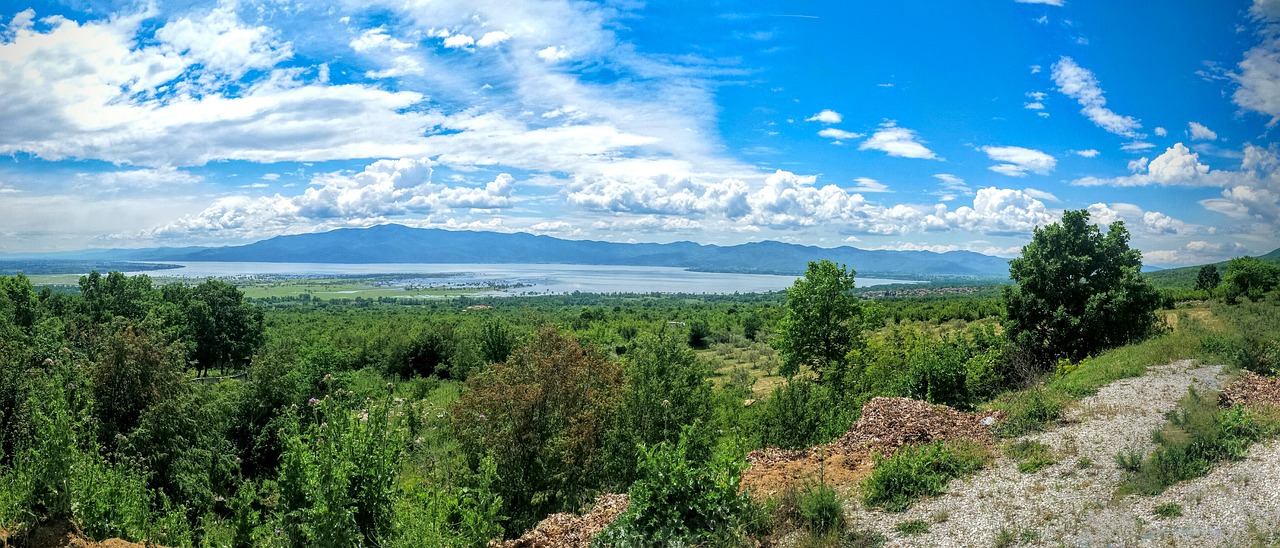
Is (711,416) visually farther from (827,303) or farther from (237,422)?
(237,422)

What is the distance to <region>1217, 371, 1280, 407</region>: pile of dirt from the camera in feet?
42.2

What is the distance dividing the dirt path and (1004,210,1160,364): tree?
14429 mm

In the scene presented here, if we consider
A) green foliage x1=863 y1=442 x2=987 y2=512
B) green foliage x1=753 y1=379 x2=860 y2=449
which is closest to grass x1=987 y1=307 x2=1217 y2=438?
green foliage x1=863 y1=442 x2=987 y2=512

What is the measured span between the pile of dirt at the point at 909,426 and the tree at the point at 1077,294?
43.4 feet

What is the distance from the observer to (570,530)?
10680 mm

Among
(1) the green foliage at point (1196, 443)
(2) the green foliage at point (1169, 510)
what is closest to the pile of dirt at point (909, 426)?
(1) the green foliage at point (1196, 443)

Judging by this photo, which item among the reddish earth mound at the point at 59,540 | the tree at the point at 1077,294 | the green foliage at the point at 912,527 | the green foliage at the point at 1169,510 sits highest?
the tree at the point at 1077,294

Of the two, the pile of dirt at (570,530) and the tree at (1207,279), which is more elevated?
the tree at (1207,279)

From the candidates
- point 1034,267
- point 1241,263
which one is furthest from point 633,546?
point 1241,263

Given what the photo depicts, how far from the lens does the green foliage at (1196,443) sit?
9.69 metres

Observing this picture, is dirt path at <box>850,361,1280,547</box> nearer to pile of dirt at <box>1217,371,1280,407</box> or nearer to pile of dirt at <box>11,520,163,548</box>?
pile of dirt at <box>1217,371,1280,407</box>

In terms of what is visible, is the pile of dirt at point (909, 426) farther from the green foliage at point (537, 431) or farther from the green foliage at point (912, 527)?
the green foliage at point (537, 431)

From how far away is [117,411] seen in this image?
49.5 feet

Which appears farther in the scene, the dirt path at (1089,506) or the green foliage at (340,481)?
Result: the dirt path at (1089,506)
